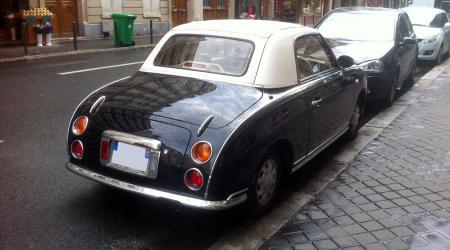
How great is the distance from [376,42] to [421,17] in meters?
7.17

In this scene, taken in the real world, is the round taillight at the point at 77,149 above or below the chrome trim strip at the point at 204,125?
below

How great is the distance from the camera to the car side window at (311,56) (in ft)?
14.9

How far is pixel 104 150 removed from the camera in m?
3.64

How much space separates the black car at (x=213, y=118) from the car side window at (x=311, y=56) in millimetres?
17

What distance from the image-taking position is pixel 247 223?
12.5ft

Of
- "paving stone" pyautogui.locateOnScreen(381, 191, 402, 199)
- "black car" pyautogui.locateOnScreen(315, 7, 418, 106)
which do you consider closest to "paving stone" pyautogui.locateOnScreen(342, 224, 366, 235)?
"paving stone" pyautogui.locateOnScreen(381, 191, 402, 199)

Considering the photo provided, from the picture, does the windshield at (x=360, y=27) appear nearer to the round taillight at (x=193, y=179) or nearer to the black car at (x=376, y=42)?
the black car at (x=376, y=42)

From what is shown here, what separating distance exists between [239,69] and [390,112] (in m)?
4.21

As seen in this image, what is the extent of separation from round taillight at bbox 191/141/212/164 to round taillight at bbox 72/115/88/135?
1.01 m

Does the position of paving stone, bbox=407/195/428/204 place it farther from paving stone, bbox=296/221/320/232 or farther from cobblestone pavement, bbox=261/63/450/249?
paving stone, bbox=296/221/320/232

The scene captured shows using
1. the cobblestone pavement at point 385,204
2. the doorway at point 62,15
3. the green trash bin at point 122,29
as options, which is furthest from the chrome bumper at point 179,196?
the doorway at point 62,15

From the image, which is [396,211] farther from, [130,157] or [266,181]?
[130,157]

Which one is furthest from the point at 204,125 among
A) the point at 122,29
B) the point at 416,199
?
the point at 122,29

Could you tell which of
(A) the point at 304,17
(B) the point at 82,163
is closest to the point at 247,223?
(B) the point at 82,163
